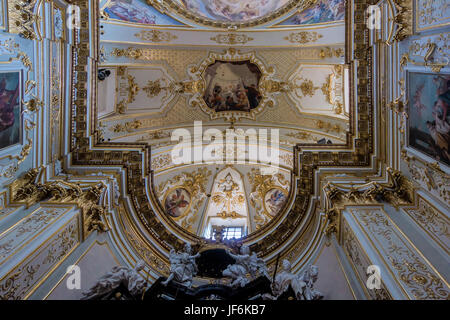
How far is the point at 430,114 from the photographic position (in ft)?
24.6

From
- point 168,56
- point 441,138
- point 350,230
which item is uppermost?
point 168,56

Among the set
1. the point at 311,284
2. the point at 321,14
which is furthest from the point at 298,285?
the point at 321,14

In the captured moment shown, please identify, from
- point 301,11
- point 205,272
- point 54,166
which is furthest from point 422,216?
point 301,11

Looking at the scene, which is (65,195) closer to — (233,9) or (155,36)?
(155,36)

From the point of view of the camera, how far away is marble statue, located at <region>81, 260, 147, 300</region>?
6979 mm

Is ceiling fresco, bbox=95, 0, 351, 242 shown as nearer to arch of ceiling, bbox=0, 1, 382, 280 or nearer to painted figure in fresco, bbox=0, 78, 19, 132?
arch of ceiling, bbox=0, 1, 382, 280

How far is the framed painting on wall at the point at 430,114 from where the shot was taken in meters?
6.96

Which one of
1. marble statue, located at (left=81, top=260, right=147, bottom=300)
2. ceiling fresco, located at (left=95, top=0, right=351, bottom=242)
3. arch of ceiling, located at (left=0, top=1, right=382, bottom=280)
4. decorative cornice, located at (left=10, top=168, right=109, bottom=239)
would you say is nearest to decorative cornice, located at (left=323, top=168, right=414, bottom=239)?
arch of ceiling, located at (left=0, top=1, right=382, bottom=280)

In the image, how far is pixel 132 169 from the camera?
35.8ft

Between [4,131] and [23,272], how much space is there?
3.25 meters

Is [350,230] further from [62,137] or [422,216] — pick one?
[62,137]

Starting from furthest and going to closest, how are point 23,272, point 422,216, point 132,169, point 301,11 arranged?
point 301,11 < point 132,169 < point 422,216 < point 23,272

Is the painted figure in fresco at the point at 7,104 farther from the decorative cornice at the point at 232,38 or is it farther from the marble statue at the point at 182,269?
the decorative cornice at the point at 232,38

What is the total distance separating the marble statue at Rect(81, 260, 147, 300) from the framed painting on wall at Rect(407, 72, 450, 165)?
664 cm
